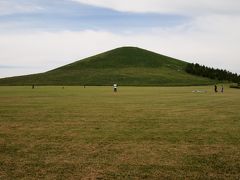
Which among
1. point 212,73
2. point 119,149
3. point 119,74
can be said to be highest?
point 212,73

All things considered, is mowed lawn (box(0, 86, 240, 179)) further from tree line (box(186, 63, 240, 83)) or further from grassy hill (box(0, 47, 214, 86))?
tree line (box(186, 63, 240, 83))

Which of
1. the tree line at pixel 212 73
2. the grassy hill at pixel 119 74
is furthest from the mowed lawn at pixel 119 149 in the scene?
the tree line at pixel 212 73

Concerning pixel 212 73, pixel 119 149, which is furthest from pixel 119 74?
pixel 119 149

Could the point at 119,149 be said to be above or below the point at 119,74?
below

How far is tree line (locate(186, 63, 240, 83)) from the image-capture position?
6280 inches

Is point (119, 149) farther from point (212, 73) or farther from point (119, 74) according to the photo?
point (212, 73)

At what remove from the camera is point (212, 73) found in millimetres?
164000

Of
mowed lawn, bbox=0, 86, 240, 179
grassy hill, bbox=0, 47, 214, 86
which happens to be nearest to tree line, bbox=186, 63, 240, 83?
grassy hill, bbox=0, 47, 214, 86

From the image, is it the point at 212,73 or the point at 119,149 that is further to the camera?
the point at 212,73

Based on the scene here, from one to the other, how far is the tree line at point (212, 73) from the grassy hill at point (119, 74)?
543cm

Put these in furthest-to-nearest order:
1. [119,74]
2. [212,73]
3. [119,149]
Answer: [212,73] → [119,74] → [119,149]

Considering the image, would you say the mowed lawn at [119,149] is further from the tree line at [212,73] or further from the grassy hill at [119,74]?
the tree line at [212,73]

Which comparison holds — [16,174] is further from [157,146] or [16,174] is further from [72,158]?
[157,146]

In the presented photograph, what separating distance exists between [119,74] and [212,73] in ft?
163
